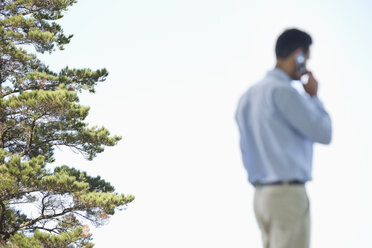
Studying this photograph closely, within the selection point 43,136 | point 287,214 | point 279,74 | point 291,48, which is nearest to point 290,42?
point 291,48

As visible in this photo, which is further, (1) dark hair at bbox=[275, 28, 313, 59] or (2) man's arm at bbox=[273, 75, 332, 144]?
(1) dark hair at bbox=[275, 28, 313, 59]

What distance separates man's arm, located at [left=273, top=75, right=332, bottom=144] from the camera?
1.83m

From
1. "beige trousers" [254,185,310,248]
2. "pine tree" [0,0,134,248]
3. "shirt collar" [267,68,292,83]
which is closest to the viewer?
"beige trousers" [254,185,310,248]

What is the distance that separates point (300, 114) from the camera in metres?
1.83

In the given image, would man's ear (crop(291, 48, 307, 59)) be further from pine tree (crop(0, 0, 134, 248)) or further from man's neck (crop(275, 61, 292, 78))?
pine tree (crop(0, 0, 134, 248))

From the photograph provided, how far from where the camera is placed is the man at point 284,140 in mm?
1814

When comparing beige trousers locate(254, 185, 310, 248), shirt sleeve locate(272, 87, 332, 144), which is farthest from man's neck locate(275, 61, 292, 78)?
beige trousers locate(254, 185, 310, 248)

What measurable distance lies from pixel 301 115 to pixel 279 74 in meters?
0.22

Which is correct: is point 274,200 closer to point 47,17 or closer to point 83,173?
point 83,173

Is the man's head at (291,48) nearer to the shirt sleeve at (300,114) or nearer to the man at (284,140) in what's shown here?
the man at (284,140)

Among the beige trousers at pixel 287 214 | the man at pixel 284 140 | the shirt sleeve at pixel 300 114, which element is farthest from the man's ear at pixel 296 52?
the beige trousers at pixel 287 214

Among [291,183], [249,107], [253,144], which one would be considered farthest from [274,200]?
[249,107]

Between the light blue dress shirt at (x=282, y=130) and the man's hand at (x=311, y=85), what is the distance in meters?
0.04

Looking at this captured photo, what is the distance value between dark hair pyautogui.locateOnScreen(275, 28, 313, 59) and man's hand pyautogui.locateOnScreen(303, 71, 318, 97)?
0.12 meters
